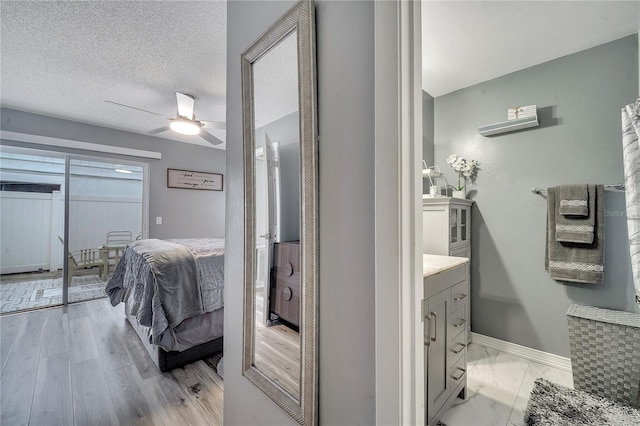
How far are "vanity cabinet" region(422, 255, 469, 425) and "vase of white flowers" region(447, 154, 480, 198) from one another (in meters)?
1.12

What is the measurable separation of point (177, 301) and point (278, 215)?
144cm

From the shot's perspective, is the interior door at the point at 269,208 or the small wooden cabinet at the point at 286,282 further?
the interior door at the point at 269,208

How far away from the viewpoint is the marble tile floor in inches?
64.3

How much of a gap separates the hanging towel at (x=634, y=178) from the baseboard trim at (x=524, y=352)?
2.86 ft

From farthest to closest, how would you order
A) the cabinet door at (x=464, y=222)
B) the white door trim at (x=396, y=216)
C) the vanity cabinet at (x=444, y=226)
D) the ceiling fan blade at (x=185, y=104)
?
the ceiling fan blade at (x=185, y=104)
the cabinet door at (x=464, y=222)
the vanity cabinet at (x=444, y=226)
the white door trim at (x=396, y=216)

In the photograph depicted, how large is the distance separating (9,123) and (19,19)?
2164 millimetres

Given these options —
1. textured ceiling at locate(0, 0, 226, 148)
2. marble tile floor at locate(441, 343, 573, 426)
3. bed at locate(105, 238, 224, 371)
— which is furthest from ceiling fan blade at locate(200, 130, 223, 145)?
marble tile floor at locate(441, 343, 573, 426)

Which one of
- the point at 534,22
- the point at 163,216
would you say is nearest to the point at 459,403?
the point at 534,22

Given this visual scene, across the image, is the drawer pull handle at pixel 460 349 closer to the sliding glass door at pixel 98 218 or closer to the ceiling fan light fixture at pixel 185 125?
the ceiling fan light fixture at pixel 185 125

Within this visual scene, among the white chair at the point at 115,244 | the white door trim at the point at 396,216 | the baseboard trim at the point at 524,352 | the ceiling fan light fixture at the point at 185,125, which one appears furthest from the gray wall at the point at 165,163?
the white door trim at the point at 396,216

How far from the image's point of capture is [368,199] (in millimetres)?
771

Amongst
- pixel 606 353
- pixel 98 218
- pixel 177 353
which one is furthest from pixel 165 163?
pixel 606 353

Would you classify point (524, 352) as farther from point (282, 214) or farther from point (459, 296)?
point (282, 214)

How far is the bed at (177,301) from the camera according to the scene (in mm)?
1967
